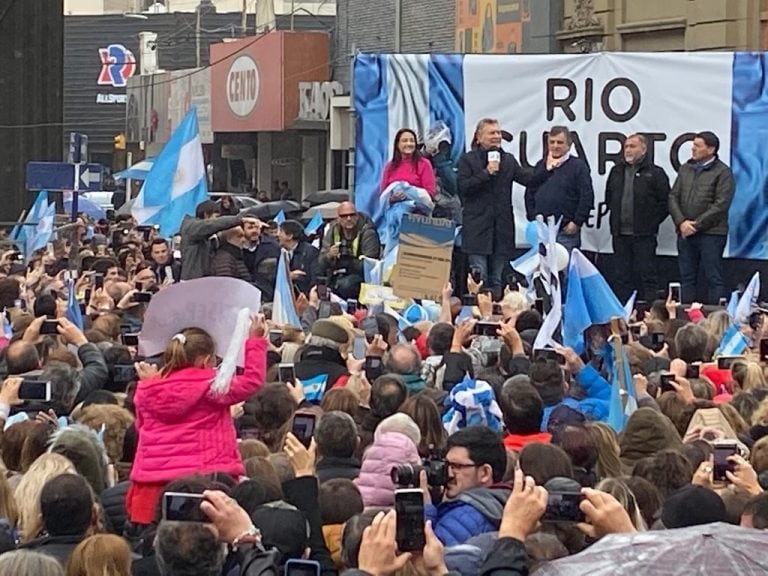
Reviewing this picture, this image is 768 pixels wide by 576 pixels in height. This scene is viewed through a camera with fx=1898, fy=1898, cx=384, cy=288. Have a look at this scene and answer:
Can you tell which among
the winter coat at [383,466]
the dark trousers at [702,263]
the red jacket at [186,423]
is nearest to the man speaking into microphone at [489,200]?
the dark trousers at [702,263]

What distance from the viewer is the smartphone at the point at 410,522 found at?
490 centimetres

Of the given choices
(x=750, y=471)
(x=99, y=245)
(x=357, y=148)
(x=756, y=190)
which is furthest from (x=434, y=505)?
(x=99, y=245)

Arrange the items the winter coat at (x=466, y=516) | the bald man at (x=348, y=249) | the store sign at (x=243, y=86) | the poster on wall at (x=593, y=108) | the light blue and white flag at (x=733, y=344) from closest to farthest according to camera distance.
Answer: the winter coat at (x=466, y=516), the light blue and white flag at (x=733, y=344), the poster on wall at (x=593, y=108), the bald man at (x=348, y=249), the store sign at (x=243, y=86)

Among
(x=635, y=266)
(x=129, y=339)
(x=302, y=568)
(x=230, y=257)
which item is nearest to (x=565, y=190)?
(x=635, y=266)

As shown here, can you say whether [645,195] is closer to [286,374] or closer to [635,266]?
[635,266]

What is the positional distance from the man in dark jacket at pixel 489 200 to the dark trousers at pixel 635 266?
34.2 inches

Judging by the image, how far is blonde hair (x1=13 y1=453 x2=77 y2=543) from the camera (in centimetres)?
637

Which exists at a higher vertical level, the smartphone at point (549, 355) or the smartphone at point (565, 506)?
the smartphone at point (565, 506)

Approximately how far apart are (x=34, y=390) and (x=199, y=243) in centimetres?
658

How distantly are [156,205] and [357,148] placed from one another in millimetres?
→ 2047

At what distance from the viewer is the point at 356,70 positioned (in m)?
16.8

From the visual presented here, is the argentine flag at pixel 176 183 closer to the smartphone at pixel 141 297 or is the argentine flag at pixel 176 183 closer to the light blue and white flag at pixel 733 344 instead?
the smartphone at pixel 141 297

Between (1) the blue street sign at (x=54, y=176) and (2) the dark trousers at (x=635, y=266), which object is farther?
(1) the blue street sign at (x=54, y=176)

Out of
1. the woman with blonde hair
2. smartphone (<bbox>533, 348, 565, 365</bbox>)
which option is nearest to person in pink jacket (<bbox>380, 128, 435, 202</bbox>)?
smartphone (<bbox>533, 348, 565, 365</bbox>)
